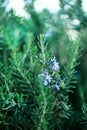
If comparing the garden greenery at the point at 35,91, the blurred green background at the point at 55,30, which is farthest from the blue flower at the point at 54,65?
the blurred green background at the point at 55,30

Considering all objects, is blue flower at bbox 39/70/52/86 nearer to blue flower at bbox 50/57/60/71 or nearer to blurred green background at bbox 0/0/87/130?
blue flower at bbox 50/57/60/71

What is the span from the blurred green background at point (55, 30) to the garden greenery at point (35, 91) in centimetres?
10

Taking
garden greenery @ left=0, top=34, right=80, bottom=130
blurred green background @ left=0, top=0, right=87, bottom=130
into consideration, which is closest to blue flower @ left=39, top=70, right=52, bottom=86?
garden greenery @ left=0, top=34, right=80, bottom=130

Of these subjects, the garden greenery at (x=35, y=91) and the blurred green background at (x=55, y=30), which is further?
the blurred green background at (x=55, y=30)

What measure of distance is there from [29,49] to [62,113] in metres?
0.26

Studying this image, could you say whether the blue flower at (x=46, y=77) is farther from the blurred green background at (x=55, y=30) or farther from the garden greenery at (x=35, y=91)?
the blurred green background at (x=55, y=30)

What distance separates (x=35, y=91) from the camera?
3.55 ft

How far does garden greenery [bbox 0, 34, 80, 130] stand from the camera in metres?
1.04

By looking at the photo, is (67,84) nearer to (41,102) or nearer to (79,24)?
(41,102)

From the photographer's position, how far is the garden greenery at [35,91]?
1.04 metres

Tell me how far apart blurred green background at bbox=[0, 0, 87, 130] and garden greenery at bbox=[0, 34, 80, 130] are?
0.32 feet

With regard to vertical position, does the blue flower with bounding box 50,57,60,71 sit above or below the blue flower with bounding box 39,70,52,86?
above

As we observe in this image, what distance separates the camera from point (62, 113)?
1.08 m

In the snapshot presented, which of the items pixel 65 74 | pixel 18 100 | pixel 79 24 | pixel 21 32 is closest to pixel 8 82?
pixel 18 100
